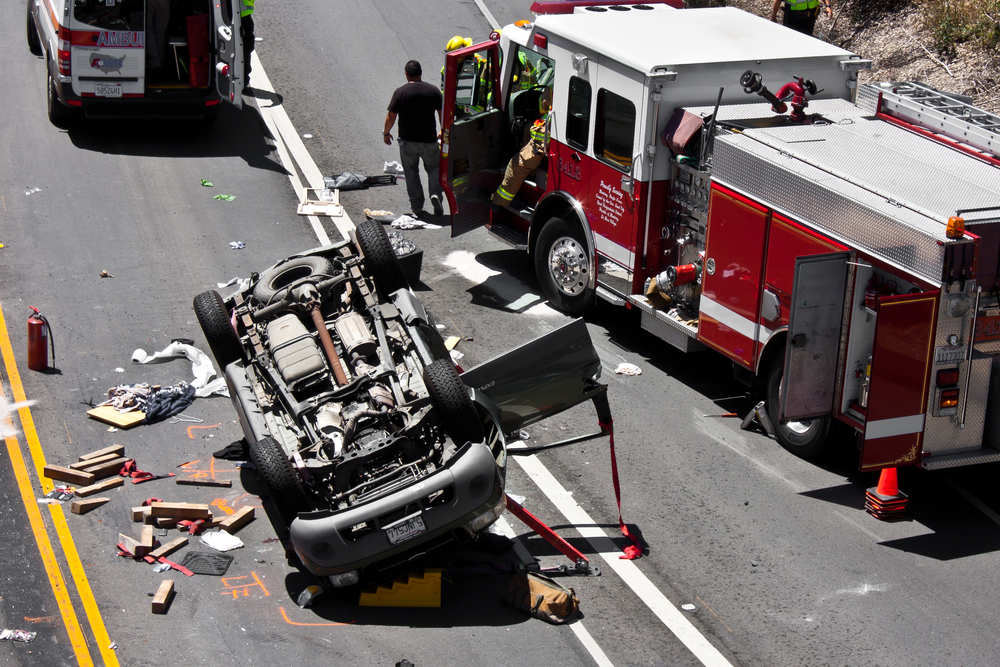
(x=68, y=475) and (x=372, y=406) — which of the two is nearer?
(x=372, y=406)

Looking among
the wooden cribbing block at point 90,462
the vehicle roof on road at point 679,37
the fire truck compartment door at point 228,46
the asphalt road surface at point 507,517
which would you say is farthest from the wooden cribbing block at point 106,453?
the fire truck compartment door at point 228,46

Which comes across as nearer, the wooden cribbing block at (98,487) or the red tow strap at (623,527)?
the red tow strap at (623,527)

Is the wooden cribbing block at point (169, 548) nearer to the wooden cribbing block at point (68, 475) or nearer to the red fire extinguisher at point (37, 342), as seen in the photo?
the wooden cribbing block at point (68, 475)

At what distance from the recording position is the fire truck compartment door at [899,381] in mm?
7445

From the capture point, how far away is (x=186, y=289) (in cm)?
1146

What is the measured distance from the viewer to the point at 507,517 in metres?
8.19

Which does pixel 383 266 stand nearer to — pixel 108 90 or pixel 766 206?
pixel 766 206

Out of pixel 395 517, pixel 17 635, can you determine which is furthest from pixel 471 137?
pixel 17 635

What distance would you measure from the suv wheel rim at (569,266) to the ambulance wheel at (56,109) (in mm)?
7698

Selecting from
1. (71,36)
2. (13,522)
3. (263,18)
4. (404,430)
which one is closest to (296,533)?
(404,430)

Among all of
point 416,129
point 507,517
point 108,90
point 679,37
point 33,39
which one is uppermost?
point 679,37

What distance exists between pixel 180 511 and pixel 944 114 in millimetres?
6902

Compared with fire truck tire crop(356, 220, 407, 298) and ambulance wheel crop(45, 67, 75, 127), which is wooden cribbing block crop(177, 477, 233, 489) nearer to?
fire truck tire crop(356, 220, 407, 298)

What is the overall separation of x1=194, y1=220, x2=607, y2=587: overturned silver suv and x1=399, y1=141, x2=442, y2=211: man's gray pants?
4080 mm
